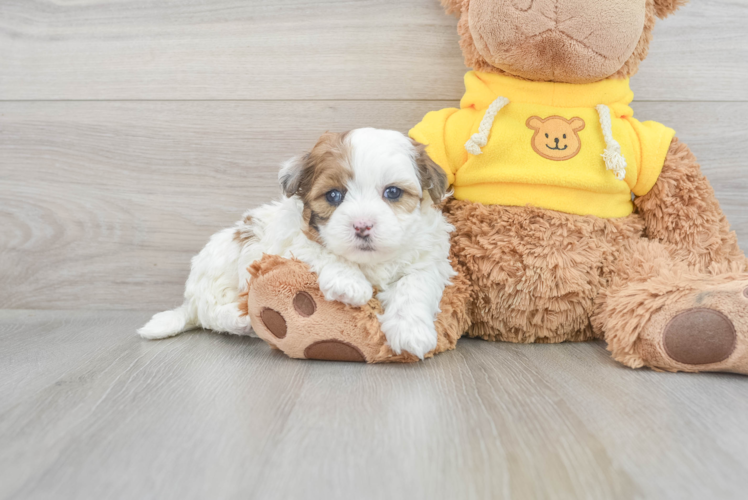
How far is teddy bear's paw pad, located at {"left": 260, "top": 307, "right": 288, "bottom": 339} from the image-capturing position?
3.74 ft

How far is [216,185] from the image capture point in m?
1.68

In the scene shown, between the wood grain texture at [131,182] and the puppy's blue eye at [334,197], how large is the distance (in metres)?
0.58

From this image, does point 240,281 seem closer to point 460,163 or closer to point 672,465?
point 460,163

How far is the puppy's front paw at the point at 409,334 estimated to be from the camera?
3.48 ft

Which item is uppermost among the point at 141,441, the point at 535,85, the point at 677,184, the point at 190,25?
the point at 190,25

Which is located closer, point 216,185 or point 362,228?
point 362,228

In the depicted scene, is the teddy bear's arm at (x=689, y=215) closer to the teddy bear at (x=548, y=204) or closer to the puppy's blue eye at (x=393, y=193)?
the teddy bear at (x=548, y=204)

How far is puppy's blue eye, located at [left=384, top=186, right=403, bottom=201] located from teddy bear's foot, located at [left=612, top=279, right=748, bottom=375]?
0.56 meters

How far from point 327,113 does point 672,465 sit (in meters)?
1.27

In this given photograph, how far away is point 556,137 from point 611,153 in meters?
0.13

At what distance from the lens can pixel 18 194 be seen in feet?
5.66

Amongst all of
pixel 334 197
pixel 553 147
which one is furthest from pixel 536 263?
pixel 334 197

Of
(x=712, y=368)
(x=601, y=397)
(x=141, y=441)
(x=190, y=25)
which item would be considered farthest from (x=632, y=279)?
(x=190, y=25)

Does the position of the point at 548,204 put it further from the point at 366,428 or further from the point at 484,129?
the point at 366,428
